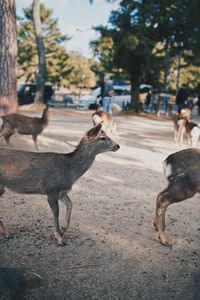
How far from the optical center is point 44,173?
4.90 m

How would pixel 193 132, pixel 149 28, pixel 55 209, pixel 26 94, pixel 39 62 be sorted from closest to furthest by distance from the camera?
pixel 55 209
pixel 193 132
pixel 149 28
pixel 39 62
pixel 26 94

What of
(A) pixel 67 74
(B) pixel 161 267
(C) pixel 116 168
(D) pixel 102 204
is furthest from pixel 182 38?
(A) pixel 67 74

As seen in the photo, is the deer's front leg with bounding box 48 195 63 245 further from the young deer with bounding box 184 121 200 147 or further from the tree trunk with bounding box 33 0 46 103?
the tree trunk with bounding box 33 0 46 103

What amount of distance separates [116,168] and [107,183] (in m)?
1.36

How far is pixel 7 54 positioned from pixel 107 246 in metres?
9.81

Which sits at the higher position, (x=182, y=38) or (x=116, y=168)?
(x=182, y=38)

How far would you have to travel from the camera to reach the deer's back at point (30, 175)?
15.9ft

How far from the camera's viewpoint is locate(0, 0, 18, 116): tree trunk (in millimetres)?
13039

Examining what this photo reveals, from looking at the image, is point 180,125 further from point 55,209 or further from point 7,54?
point 55,209

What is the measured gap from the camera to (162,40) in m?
25.2

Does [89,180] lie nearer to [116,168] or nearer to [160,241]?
[116,168]

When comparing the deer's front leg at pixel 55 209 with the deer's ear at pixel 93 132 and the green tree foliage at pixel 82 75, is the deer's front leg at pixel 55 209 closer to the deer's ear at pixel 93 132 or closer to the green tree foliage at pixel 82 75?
the deer's ear at pixel 93 132

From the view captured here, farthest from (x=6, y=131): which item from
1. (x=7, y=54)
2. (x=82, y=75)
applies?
(x=82, y=75)

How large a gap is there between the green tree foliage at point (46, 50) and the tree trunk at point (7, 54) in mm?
36047
